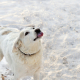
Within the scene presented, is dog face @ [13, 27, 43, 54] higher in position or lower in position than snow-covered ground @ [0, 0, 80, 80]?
higher

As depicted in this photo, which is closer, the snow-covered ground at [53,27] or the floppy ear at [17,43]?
the floppy ear at [17,43]

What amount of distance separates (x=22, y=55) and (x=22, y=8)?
4.21 m

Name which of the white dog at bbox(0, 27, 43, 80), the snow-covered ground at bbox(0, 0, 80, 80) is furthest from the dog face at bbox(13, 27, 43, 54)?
the snow-covered ground at bbox(0, 0, 80, 80)

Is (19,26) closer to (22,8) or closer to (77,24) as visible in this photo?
(22,8)

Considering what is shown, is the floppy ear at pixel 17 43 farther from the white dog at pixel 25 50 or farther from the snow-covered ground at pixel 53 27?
the snow-covered ground at pixel 53 27

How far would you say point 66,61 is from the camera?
130 inches

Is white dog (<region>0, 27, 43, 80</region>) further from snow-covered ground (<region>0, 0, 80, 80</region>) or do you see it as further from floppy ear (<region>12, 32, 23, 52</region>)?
snow-covered ground (<region>0, 0, 80, 80</region>)

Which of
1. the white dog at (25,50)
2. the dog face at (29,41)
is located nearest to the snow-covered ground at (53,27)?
the white dog at (25,50)

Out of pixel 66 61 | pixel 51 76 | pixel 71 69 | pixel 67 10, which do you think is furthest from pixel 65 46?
pixel 67 10

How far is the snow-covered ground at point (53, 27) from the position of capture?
3.07 meters

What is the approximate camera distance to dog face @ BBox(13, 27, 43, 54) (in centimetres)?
188

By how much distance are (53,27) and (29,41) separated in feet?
9.35

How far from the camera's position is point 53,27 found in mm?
4629

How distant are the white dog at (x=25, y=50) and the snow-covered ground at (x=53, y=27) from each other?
2.49ft
